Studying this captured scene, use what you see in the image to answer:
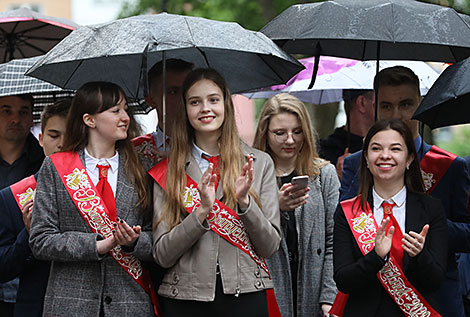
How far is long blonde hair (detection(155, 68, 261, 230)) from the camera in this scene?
420cm

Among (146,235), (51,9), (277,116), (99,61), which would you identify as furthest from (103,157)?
(51,9)

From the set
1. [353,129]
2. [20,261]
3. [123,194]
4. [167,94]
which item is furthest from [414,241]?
[353,129]

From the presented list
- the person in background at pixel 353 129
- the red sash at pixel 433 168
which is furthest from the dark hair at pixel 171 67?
the person in background at pixel 353 129

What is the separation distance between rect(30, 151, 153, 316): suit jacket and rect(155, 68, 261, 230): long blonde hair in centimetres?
21

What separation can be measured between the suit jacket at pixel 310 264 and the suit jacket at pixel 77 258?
950 mm

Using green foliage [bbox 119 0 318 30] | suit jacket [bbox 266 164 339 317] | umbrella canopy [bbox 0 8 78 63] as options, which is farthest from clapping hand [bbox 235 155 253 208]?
green foliage [bbox 119 0 318 30]

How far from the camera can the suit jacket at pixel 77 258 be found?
13.5 ft

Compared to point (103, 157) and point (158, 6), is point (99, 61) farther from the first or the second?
point (158, 6)

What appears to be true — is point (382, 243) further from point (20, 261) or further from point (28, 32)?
point (28, 32)

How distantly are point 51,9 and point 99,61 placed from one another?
35828 millimetres

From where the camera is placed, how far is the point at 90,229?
13.8 ft

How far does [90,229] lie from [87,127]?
0.59 m

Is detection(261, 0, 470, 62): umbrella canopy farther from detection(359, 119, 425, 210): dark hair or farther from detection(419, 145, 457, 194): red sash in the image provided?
detection(419, 145, 457, 194): red sash

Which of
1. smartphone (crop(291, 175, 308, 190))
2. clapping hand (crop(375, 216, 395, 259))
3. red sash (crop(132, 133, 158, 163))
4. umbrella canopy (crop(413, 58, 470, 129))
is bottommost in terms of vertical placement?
clapping hand (crop(375, 216, 395, 259))
